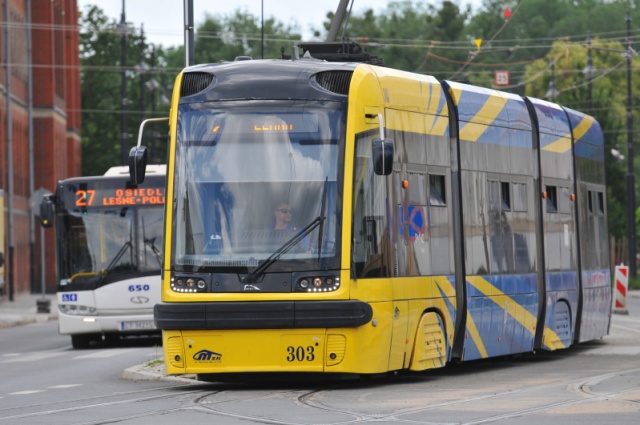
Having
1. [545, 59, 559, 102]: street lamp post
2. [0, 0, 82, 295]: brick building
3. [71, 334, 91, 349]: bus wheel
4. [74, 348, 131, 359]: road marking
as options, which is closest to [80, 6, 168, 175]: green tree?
[0, 0, 82, 295]: brick building

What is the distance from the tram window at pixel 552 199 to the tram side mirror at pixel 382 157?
21.6ft

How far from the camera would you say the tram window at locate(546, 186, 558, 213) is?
23188mm

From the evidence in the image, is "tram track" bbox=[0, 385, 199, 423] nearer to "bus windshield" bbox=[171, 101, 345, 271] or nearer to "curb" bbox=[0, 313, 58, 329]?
"bus windshield" bbox=[171, 101, 345, 271]

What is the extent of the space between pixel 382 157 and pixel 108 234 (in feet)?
42.2

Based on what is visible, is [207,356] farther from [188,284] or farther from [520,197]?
[520,197]

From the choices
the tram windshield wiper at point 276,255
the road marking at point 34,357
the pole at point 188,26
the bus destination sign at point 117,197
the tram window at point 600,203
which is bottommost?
the road marking at point 34,357

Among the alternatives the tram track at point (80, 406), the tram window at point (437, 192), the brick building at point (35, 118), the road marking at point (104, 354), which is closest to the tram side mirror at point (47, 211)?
the road marking at point (104, 354)

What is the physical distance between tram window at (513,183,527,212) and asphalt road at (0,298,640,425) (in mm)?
1964

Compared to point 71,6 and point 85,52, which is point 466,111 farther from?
point 85,52

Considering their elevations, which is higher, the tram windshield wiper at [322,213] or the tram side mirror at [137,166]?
the tram side mirror at [137,166]

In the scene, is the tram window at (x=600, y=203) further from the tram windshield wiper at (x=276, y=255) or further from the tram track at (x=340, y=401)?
the tram windshield wiper at (x=276, y=255)

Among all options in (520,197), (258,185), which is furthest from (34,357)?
(258,185)

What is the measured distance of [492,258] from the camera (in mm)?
20750

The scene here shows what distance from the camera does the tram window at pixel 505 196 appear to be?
21438 mm
